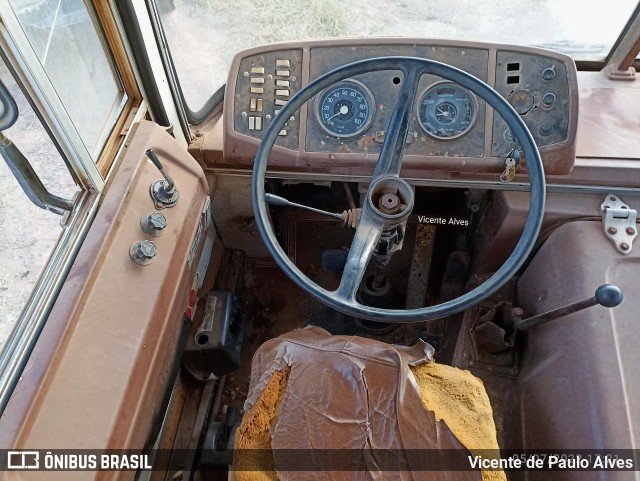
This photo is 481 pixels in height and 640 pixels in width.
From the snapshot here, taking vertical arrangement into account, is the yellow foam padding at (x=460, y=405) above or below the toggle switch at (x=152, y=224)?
below

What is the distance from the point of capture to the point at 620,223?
158 cm

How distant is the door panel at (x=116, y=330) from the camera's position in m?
1.10

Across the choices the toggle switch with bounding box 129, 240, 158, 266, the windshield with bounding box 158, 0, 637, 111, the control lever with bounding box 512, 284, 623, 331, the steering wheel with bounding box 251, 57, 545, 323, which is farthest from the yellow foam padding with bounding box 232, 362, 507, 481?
the windshield with bounding box 158, 0, 637, 111

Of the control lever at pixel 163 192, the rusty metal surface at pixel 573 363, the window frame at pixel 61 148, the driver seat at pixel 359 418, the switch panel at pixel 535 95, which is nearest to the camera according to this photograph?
the window frame at pixel 61 148

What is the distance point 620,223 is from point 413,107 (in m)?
0.72

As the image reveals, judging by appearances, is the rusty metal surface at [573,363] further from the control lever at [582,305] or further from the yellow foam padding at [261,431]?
the yellow foam padding at [261,431]

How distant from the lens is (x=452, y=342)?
1.92 m

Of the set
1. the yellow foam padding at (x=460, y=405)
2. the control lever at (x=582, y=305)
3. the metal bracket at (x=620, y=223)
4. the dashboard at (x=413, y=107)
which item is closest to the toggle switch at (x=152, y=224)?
the dashboard at (x=413, y=107)

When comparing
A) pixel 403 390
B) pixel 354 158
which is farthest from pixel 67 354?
pixel 354 158

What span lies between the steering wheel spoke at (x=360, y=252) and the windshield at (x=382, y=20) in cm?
74

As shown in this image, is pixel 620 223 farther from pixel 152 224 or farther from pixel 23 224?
pixel 23 224

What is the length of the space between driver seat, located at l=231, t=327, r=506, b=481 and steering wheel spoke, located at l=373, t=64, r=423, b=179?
46 centimetres

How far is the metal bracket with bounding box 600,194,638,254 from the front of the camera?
5.08 feet

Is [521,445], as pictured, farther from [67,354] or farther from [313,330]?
[67,354]
